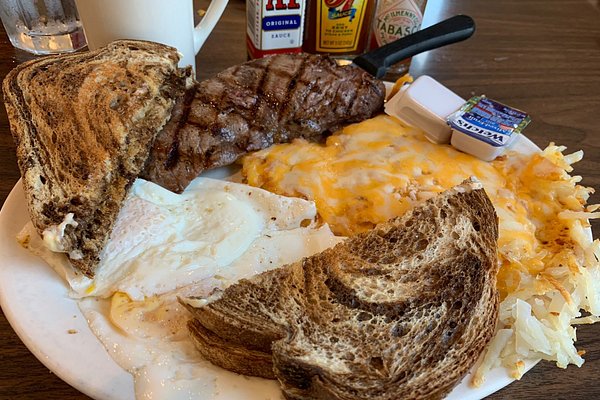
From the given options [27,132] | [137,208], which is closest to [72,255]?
[137,208]

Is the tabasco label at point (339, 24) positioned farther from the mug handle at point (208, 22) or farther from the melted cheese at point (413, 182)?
the melted cheese at point (413, 182)

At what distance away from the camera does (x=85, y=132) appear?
68.1 inches

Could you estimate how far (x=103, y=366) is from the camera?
1.42 m

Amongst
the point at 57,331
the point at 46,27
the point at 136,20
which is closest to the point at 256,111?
the point at 136,20

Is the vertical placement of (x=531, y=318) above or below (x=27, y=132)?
below

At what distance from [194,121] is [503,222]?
1.25m

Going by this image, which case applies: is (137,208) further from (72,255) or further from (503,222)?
(503,222)

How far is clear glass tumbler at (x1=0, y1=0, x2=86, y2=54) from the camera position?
9.55 ft

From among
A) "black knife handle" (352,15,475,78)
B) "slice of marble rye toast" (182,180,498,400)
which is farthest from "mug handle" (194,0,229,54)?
"slice of marble rye toast" (182,180,498,400)

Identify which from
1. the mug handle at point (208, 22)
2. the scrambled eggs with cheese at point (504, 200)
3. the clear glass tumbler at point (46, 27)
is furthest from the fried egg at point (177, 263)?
the clear glass tumbler at point (46, 27)

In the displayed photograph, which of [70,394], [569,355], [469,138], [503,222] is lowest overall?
[70,394]

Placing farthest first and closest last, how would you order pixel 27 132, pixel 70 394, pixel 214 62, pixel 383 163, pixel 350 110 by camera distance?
1. pixel 214 62
2. pixel 350 110
3. pixel 383 163
4. pixel 27 132
5. pixel 70 394

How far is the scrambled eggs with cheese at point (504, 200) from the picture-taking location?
162cm

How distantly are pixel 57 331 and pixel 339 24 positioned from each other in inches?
83.7
